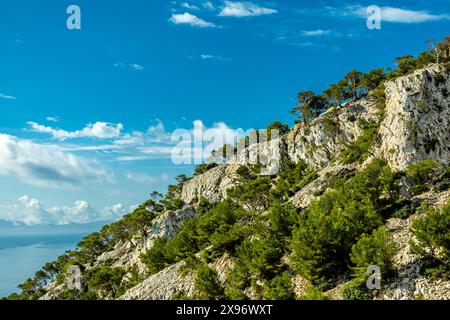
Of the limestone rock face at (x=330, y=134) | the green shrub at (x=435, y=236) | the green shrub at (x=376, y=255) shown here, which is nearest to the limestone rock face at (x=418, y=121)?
the limestone rock face at (x=330, y=134)

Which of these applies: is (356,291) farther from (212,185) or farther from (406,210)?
(212,185)

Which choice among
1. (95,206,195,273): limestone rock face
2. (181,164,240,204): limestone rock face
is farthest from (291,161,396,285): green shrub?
(181,164,240,204): limestone rock face

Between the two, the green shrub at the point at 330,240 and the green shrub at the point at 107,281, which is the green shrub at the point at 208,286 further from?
the green shrub at the point at 107,281

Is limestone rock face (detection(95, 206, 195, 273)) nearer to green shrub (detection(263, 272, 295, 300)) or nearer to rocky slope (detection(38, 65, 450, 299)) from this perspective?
rocky slope (detection(38, 65, 450, 299))

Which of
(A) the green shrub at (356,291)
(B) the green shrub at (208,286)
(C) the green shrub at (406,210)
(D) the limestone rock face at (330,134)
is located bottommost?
(B) the green shrub at (208,286)

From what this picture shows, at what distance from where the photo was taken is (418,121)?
58.3 m

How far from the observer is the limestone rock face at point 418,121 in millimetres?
55156

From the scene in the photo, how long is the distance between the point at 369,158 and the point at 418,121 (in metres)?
9.88

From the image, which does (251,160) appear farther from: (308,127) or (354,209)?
(354,209)
